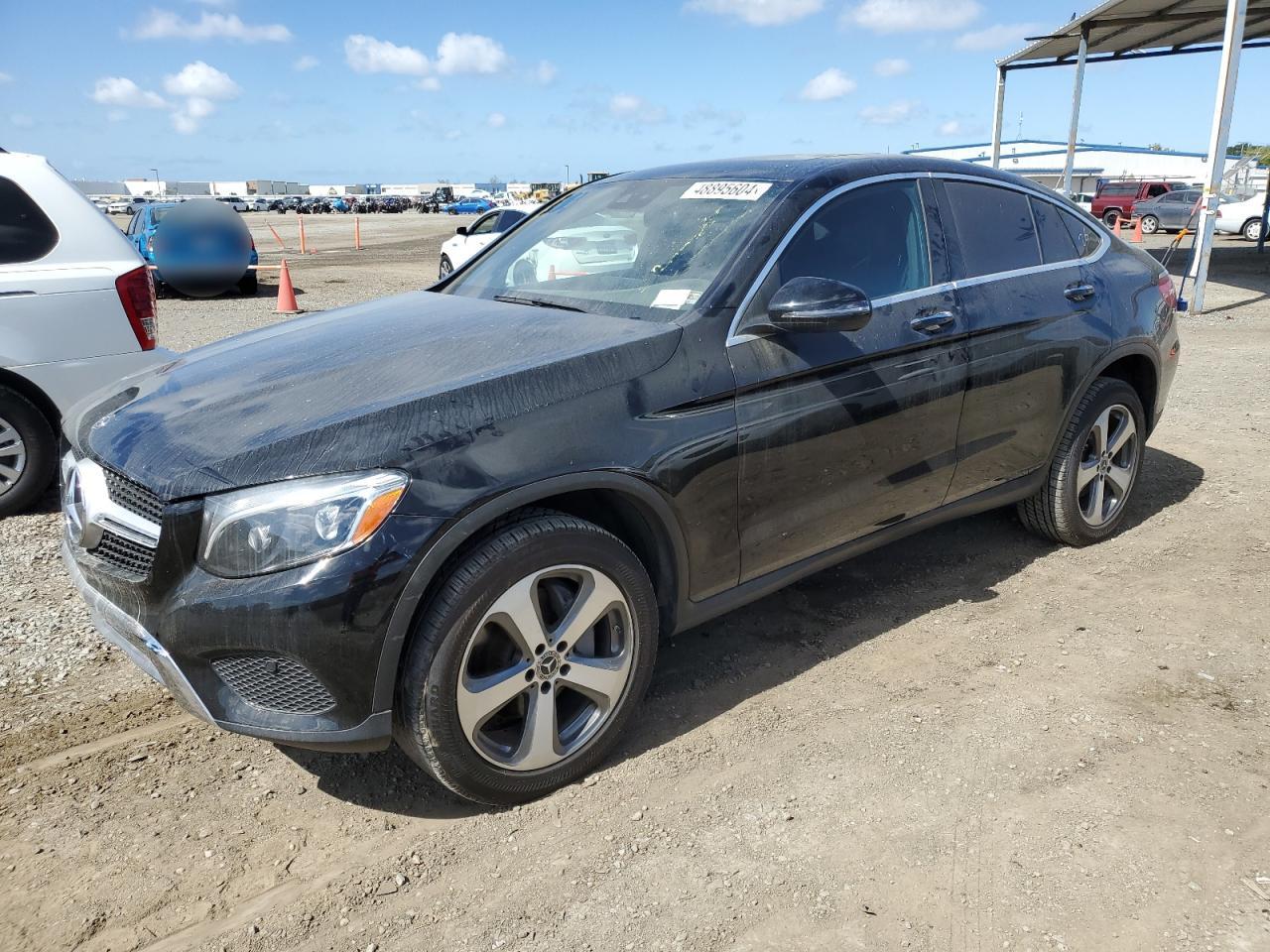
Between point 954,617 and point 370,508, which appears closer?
point 370,508

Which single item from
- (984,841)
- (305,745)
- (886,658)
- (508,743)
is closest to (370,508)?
(305,745)

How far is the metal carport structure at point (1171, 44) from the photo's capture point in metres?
11.8

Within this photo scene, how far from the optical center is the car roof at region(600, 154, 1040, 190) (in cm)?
345

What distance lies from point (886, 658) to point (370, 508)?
83.3 inches

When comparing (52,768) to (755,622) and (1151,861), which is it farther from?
(1151,861)

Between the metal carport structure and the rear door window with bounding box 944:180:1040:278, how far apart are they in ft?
32.6

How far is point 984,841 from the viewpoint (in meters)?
2.56

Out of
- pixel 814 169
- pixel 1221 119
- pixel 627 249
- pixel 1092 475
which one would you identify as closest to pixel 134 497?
pixel 627 249

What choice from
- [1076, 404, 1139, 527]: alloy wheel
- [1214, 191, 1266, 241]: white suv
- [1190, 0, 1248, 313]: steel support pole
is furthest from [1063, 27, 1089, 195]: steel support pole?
[1076, 404, 1139, 527]: alloy wheel

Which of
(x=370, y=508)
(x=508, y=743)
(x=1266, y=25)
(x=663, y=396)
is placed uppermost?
(x=1266, y=25)

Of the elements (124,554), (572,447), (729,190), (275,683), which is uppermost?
(729,190)

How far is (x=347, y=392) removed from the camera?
264 cm

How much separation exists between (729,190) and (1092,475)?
90.3 inches

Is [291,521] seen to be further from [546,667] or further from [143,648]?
[546,667]
